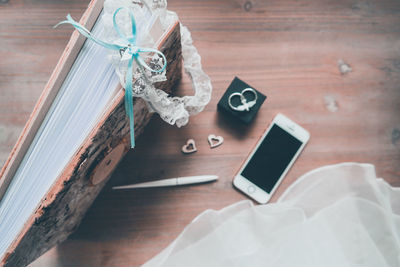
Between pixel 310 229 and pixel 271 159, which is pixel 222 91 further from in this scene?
pixel 310 229

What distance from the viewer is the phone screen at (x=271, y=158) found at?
0.69 metres

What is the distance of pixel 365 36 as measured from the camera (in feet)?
2.38

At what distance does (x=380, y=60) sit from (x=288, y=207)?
15.3 inches

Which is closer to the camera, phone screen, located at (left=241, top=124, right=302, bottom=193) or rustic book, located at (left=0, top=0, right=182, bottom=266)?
rustic book, located at (left=0, top=0, right=182, bottom=266)

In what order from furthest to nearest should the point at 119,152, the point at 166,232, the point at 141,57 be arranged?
the point at 166,232 → the point at 119,152 → the point at 141,57

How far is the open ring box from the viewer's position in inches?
26.2

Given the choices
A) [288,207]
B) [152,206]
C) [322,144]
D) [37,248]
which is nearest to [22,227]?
[37,248]

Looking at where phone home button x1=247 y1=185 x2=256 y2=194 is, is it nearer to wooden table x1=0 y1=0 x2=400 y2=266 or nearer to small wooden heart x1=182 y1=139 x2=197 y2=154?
wooden table x1=0 y1=0 x2=400 y2=266

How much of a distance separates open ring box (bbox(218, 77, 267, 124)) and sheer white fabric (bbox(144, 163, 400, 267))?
0.18 meters

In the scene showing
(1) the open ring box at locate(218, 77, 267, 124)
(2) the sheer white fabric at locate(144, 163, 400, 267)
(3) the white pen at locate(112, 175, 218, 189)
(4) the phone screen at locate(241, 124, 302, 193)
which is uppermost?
(1) the open ring box at locate(218, 77, 267, 124)

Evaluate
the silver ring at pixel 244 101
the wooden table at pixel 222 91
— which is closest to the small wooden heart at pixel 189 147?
the wooden table at pixel 222 91

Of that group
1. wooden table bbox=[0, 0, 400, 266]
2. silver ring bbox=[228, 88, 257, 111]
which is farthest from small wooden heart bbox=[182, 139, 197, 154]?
silver ring bbox=[228, 88, 257, 111]

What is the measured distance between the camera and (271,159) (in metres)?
0.69

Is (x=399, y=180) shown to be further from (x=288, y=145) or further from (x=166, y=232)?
(x=166, y=232)
